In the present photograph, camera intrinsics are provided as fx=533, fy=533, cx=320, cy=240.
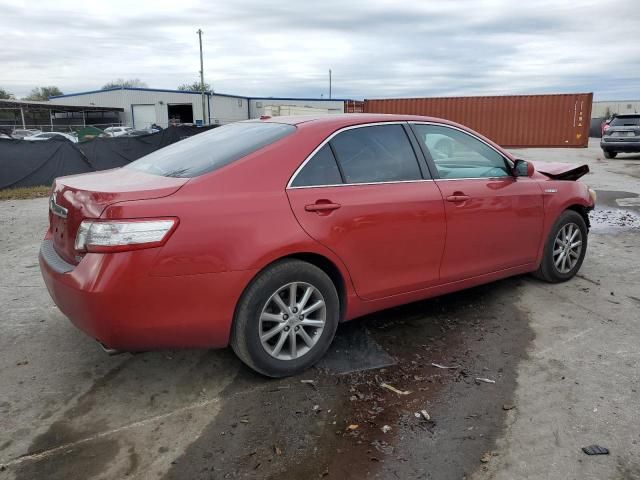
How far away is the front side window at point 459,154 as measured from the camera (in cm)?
397

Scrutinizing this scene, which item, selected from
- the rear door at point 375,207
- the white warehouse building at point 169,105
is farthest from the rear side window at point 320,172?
the white warehouse building at point 169,105

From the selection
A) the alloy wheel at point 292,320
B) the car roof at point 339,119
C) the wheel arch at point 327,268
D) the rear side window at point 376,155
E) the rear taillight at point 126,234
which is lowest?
the alloy wheel at point 292,320

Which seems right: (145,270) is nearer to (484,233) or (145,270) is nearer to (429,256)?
(429,256)

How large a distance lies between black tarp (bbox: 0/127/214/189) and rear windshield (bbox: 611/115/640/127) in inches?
655

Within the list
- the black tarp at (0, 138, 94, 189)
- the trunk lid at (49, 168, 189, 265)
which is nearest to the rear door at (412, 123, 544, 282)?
the trunk lid at (49, 168, 189, 265)

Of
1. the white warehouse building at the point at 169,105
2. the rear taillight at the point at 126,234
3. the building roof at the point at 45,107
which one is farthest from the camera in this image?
the white warehouse building at the point at 169,105

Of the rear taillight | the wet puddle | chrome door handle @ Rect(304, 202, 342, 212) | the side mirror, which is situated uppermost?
the side mirror

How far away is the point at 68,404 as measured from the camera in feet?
10.1

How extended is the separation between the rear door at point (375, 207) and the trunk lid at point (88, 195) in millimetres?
775

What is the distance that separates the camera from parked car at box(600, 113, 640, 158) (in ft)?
61.9

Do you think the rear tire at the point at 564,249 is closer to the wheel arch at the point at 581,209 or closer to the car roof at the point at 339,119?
the wheel arch at the point at 581,209

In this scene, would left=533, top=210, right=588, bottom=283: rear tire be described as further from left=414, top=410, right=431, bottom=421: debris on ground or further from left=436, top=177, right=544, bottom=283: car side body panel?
left=414, top=410, right=431, bottom=421: debris on ground

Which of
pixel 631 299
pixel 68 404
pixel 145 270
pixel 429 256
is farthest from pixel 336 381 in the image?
pixel 631 299

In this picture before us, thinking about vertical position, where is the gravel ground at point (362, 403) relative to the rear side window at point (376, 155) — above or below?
below
